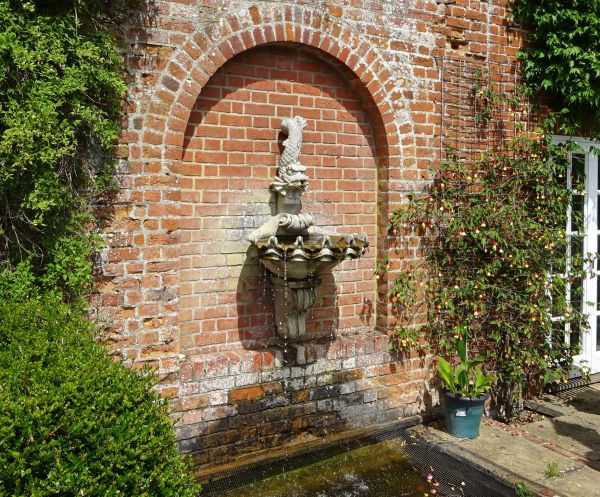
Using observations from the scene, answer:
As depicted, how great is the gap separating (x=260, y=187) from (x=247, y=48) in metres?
1.04

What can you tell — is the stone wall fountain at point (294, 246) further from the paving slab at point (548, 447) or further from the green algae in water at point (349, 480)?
the paving slab at point (548, 447)

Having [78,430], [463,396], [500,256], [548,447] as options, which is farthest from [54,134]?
[548,447]

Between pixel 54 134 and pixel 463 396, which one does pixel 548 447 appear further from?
pixel 54 134

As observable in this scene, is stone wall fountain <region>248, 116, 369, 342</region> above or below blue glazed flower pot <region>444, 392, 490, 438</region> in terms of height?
above

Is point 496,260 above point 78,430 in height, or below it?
above

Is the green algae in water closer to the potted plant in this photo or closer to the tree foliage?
the potted plant

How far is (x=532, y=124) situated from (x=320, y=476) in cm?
386

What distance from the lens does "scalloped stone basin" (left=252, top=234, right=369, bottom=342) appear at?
4176mm

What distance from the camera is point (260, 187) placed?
185 inches

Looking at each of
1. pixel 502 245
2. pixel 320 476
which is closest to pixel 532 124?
Answer: pixel 502 245

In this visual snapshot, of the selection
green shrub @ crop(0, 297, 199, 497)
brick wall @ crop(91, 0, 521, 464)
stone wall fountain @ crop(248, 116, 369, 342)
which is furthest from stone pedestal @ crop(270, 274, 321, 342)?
green shrub @ crop(0, 297, 199, 497)

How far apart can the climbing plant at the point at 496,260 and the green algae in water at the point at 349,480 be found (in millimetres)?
1039

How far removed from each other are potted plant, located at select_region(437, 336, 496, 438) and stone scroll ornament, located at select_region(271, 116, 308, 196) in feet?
6.48

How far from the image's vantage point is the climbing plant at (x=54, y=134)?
337cm
